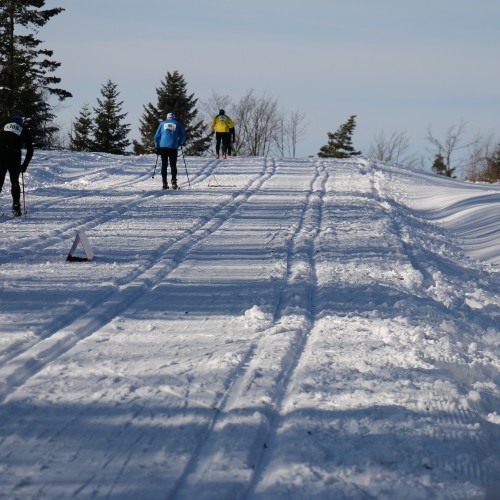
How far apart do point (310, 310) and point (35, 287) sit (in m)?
3.03

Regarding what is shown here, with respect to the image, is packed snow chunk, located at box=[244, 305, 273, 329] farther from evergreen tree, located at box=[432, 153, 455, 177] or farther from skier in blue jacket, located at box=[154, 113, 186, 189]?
evergreen tree, located at box=[432, 153, 455, 177]

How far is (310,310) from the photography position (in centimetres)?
739

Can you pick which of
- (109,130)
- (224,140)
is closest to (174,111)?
(109,130)

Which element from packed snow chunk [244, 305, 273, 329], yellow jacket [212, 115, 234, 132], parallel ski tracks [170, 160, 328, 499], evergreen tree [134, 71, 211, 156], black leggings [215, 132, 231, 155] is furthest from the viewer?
evergreen tree [134, 71, 211, 156]

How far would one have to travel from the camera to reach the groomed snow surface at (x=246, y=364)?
12.9 ft

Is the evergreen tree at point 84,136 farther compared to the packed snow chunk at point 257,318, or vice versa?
the evergreen tree at point 84,136

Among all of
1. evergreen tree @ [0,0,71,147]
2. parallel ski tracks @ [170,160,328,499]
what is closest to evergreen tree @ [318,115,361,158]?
evergreen tree @ [0,0,71,147]

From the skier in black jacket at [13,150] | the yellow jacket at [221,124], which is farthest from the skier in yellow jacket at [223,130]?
the skier in black jacket at [13,150]

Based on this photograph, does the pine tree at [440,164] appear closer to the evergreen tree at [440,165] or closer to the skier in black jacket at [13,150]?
the evergreen tree at [440,165]

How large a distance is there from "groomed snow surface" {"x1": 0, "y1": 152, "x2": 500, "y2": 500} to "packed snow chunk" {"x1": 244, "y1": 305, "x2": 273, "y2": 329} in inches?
1.1

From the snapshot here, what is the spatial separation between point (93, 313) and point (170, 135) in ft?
38.5

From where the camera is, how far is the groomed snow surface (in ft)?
12.9

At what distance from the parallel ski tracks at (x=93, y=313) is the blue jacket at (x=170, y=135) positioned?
467 cm

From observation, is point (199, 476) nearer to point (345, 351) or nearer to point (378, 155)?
point (345, 351)
